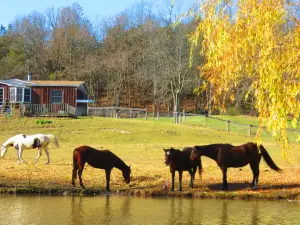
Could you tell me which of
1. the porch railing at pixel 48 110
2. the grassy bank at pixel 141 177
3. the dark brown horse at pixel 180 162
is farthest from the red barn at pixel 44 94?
the dark brown horse at pixel 180 162

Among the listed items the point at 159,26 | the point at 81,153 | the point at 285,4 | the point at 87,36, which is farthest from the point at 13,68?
the point at 285,4

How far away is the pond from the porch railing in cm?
3196

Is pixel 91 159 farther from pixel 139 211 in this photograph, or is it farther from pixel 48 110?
pixel 48 110

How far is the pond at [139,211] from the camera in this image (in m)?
11.2

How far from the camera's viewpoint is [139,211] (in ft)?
40.3

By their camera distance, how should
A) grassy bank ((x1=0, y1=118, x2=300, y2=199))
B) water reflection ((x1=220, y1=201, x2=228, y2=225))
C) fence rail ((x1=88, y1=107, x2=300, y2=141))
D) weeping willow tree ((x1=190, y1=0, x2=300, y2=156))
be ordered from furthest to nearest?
fence rail ((x1=88, y1=107, x2=300, y2=141)) < grassy bank ((x1=0, y1=118, x2=300, y2=199)) < weeping willow tree ((x1=190, y1=0, x2=300, y2=156)) < water reflection ((x1=220, y1=201, x2=228, y2=225))

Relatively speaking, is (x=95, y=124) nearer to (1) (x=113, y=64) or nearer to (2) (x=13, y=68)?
(1) (x=113, y=64)

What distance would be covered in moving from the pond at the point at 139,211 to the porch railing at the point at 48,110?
31961 millimetres

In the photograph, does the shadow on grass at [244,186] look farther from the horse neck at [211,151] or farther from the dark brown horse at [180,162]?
the horse neck at [211,151]

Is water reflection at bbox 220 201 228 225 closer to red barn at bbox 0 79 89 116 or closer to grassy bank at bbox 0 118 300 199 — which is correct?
grassy bank at bbox 0 118 300 199

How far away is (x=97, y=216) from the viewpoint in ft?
38.1

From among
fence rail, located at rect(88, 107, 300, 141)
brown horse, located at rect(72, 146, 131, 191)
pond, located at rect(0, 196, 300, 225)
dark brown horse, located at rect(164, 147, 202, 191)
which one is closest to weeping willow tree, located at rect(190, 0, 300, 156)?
pond, located at rect(0, 196, 300, 225)

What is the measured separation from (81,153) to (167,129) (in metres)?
23.7

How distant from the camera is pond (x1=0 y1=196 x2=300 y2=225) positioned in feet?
36.8
